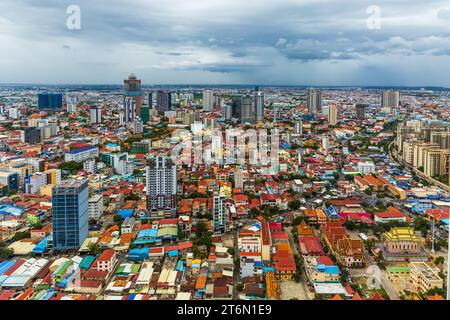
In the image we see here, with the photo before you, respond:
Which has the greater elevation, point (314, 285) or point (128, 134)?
point (128, 134)

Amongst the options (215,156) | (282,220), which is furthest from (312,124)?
(282,220)

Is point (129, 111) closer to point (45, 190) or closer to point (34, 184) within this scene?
point (34, 184)

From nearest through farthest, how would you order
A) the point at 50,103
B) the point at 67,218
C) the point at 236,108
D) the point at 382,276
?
the point at 382,276 → the point at 67,218 → the point at 50,103 → the point at 236,108

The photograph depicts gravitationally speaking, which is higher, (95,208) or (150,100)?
(150,100)

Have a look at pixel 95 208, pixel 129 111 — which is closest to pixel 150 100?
pixel 129 111

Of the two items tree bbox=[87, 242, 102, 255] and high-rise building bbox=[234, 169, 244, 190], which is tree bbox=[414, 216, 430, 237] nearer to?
high-rise building bbox=[234, 169, 244, 190]
